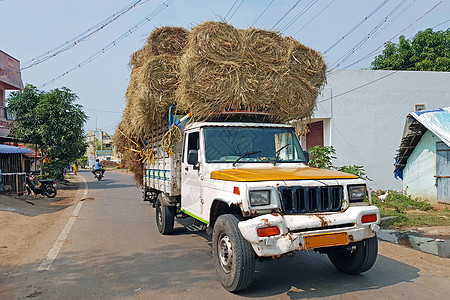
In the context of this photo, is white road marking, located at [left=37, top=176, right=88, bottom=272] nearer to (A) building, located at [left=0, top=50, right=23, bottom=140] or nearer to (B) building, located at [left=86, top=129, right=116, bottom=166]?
(A) building, located at [left=0, top=50, right=23, bottom=140]

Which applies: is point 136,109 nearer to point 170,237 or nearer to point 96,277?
point 170,237

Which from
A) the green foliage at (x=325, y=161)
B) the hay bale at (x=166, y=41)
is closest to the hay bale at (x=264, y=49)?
the hay bale at (x=166, y=41)

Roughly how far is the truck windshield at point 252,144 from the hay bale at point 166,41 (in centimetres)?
349

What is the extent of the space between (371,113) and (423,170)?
14.9 feet

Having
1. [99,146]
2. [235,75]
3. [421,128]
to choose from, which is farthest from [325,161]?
[99,146]

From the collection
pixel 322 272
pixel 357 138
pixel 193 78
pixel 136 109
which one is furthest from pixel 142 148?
pixel 357 138

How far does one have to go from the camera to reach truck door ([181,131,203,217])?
5.61m

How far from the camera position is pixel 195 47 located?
5922 mm

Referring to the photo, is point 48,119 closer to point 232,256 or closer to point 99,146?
point 232,256

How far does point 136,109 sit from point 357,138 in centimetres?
1133

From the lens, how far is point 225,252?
4543 millimetres

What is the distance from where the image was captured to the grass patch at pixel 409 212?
28.7 ft

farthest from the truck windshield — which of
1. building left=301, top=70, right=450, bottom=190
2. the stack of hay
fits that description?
building left=301, top=70, right=450, bottom=190

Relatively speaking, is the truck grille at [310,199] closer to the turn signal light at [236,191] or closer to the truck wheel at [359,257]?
the turn signal light at [236,191]
